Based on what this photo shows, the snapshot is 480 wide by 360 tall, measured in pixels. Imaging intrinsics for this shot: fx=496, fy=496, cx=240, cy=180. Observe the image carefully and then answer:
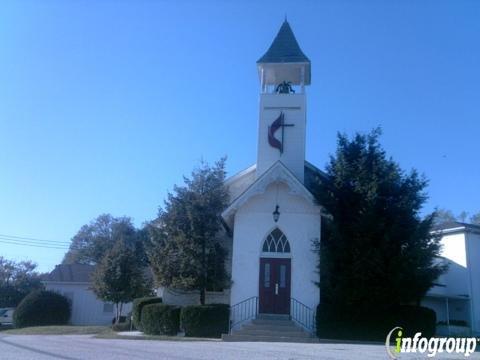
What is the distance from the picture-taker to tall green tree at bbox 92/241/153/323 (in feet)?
88.6

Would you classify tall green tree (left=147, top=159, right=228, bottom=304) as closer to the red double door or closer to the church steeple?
the red double door

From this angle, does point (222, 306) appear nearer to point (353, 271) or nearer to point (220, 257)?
point (220, 257)

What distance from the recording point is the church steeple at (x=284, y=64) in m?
24.9

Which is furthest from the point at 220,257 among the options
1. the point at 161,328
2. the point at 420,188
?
the point at 420,188

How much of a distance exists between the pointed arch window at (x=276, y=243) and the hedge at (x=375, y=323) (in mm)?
3461

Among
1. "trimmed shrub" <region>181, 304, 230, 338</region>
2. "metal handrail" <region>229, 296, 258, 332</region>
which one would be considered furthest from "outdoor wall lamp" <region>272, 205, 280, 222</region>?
"trimmed shrub" <region>181, 304, 230, 338</region>

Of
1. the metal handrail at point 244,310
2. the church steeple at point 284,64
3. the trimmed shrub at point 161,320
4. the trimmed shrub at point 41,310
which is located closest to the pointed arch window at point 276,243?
the metal handrail at point 244,310

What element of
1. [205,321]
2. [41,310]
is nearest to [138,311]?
[205,321]

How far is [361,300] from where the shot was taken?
19.2m

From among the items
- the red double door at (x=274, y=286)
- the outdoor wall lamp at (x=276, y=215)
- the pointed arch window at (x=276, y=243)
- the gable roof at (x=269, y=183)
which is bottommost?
the red double door at (x=274, y=286)

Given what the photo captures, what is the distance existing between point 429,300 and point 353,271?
33.4 feet

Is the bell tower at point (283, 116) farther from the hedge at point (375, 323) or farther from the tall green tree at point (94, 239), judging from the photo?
the tall green tree at point (94, 239)

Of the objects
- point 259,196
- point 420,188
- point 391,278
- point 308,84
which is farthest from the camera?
point 308,84

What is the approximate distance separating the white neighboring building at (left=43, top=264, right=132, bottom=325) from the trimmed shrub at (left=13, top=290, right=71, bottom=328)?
214cm
